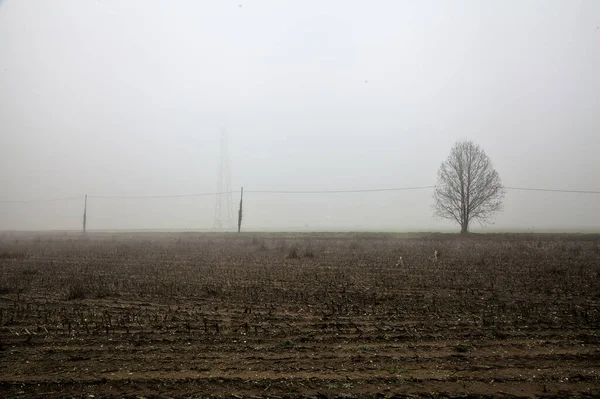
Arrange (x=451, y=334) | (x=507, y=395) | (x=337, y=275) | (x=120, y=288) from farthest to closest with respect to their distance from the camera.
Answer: (x=337, y=275), (x=120, y=288), (x=451, y=334), (x=507, y=395)

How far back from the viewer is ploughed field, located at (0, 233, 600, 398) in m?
5.17

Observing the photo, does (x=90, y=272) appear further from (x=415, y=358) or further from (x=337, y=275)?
(x=415, y=358)

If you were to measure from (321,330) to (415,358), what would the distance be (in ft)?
6.93

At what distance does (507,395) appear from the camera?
15.7 feet

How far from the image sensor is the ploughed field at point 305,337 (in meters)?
5.17

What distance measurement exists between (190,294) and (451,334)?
7.51 metres

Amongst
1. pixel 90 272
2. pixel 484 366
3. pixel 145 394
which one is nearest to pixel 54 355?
pixel 145 394

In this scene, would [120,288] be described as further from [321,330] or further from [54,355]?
[321,330]

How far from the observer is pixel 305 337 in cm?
706

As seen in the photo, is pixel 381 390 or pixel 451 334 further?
pixel 451 334

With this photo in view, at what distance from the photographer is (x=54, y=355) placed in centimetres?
629

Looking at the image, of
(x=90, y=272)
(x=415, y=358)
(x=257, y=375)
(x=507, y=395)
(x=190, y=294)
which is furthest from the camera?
(x=90, y=272)

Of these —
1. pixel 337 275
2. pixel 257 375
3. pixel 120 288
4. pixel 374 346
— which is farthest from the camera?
pixel 337 275

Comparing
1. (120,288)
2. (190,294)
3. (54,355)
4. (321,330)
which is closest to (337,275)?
(190,294)
